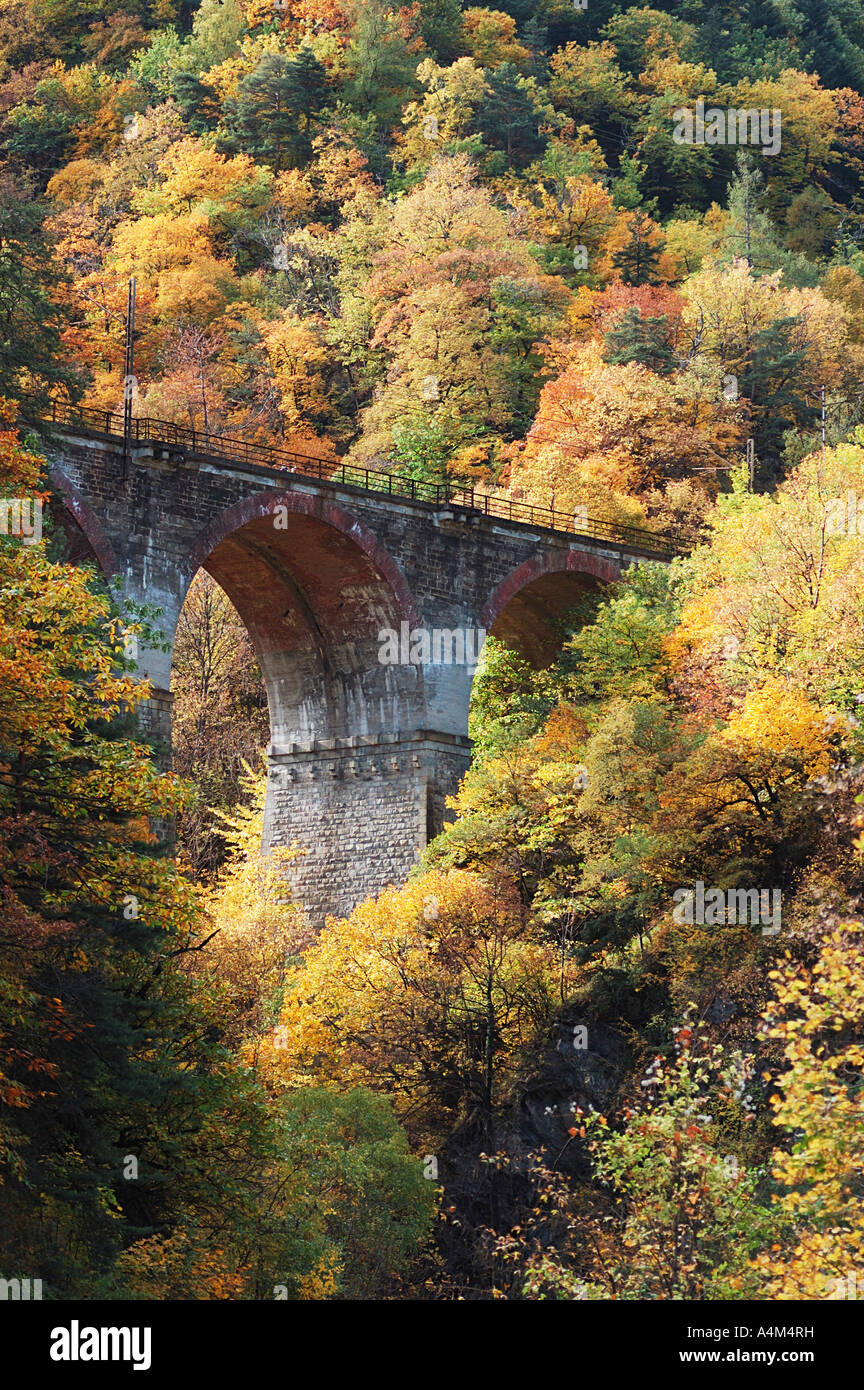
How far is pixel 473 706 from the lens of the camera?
1946 inches

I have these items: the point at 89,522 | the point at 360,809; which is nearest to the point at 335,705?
the point at 360,809

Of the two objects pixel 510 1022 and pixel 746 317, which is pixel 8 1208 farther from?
pixel 746 317

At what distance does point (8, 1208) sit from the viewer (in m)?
20.9

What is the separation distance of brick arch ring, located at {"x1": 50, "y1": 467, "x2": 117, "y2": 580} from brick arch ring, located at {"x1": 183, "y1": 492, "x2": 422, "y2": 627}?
7.01 feet

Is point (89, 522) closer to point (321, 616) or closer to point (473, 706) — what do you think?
point (321, 616)

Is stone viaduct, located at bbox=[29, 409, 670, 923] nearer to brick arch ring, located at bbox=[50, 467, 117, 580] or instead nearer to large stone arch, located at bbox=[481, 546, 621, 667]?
large stone arch, located at bbox=[481, 546, 621, 667]

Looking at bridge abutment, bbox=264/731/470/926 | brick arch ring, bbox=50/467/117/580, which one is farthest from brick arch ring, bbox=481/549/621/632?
brick arch ring, bbox=50/467/117/580

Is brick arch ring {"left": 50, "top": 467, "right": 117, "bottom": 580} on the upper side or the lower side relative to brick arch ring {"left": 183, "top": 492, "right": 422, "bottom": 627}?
lower

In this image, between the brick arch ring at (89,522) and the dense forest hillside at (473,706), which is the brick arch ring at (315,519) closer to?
the dense forest hillside at (473,706)

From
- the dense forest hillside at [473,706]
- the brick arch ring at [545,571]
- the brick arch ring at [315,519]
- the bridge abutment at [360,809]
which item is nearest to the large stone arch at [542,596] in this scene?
the brick arch ring at [545,571]

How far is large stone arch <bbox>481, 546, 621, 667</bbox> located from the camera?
48.2 m

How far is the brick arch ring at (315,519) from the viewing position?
137ft
